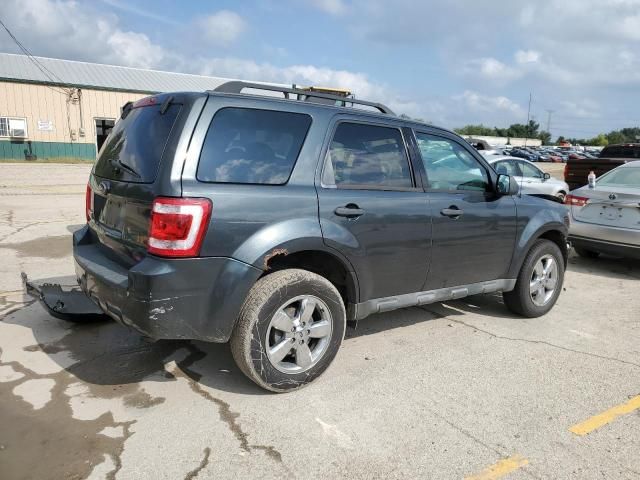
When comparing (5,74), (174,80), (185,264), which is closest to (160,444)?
(185,264)

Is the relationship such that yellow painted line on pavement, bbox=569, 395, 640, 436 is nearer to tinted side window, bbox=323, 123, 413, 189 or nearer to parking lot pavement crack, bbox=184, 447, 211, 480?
tinted side window, bbox=323, 123, 413, 189

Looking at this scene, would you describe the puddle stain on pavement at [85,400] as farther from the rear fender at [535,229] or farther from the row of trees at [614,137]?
the row of trees at [614,137]

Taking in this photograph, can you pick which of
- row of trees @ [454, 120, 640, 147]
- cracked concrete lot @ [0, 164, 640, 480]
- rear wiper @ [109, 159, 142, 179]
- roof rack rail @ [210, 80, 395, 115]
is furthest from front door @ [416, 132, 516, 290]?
row of trees @ [454, 120, 640, 147]

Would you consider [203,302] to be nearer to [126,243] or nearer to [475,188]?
[126,243]

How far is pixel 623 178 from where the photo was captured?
786 cm

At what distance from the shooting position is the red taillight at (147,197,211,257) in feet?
9.60

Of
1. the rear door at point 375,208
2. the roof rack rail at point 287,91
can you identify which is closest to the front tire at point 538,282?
the rear door at point 375,208

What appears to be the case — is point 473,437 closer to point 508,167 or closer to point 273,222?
point 273,222

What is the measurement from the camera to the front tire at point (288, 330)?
3.24 metres

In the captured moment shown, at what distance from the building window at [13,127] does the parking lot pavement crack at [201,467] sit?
34831 millimetres

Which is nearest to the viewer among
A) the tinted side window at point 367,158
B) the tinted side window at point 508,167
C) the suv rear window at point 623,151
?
the tinted side window at point 367,158

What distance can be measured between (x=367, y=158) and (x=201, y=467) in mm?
2354

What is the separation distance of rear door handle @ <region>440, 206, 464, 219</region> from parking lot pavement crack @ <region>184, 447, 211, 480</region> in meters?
2.49

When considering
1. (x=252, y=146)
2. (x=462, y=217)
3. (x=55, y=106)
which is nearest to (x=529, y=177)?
(x=462, y=217)
